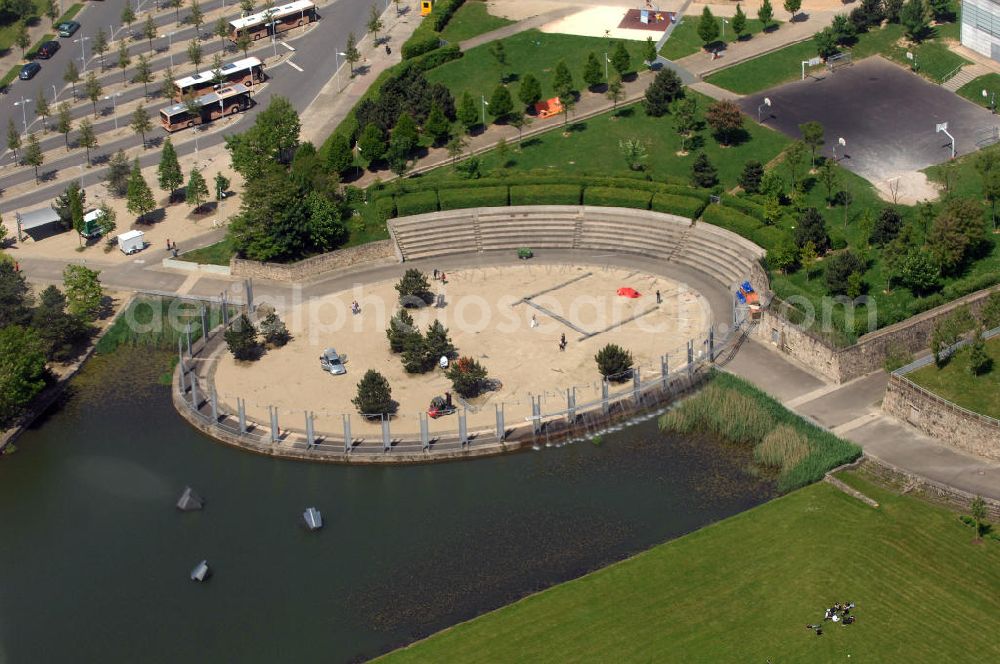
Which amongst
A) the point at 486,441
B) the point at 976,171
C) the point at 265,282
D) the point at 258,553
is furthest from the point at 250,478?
the point at 976,171

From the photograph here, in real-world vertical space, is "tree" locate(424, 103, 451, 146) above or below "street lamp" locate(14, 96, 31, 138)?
below

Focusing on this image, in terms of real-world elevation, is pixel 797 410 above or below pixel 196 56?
below

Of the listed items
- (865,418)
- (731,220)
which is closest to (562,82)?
(731,220)

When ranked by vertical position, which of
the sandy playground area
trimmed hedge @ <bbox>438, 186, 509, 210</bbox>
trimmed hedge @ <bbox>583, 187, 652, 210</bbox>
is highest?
trimmed hedge @ <bbox>438, 186, 509, 210</bbox>

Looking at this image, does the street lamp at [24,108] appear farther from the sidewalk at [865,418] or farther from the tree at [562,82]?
the sidewalk at [865,418]

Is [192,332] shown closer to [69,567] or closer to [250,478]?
[250,478]

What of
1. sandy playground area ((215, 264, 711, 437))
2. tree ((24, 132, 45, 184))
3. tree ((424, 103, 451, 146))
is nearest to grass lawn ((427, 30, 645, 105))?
tree ((424, 103, 451, 146))

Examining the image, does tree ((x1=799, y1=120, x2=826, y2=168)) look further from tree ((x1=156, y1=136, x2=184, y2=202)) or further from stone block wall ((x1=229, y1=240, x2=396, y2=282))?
tree ((x1=156, y1=136, x2=184, y2=202))

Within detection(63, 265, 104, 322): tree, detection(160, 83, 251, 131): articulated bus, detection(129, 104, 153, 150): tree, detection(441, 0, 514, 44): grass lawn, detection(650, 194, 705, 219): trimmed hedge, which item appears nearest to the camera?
detection(63, 265, 104, 322): tree

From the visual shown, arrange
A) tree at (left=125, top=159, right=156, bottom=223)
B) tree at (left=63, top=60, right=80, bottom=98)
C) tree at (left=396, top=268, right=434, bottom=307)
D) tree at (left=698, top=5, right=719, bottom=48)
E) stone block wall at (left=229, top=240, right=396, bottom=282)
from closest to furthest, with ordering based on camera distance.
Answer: tree at (left=396, top=268, right=434, bottom=307), stone block wall at (left=229, top=240, right=396, bottom=282), tree at (left=125, top=159, right=156, bottom=223), tree at (left=698, top=5, right=719, bottom=48), tree at (left=63, top=60, right=80, bottom=98)
